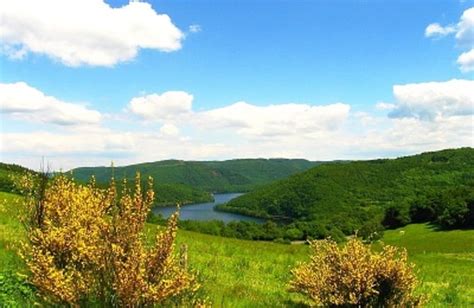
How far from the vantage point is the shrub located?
46.0 feet

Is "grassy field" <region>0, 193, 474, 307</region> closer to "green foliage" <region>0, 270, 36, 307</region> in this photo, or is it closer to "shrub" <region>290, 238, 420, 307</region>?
"green foliage" <region>0, 270, 36, 307</region>

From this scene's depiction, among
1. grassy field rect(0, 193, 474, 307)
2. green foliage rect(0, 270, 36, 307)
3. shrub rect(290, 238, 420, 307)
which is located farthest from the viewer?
shrub rect(290, 238, 420, 307)

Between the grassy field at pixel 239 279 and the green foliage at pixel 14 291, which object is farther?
the grassy field at pixel 239 279

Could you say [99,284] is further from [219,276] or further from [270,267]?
[270,267]

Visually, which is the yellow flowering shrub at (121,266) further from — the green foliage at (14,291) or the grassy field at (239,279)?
the green foliage at (14,291)

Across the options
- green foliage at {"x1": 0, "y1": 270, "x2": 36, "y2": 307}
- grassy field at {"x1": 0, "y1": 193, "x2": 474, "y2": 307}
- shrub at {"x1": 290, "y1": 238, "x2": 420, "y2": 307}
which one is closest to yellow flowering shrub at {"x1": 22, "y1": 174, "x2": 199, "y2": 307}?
grassy field at {"x1": 0, "y1": 193, "x2": 474, "y2": 307}

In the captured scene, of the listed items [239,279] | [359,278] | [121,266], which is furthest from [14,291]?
[239,279]

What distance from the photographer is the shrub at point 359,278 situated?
14.0 m

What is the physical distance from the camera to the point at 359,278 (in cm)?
1387

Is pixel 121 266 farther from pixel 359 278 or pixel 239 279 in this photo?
pixel 239 279

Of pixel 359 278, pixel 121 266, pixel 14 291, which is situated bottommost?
pixel 359 278

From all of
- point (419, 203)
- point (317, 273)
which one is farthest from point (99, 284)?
point (419, 203)

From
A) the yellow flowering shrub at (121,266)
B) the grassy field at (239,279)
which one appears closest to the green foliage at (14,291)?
the grassy field at (239,279)

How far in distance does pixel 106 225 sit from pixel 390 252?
9386 mm
